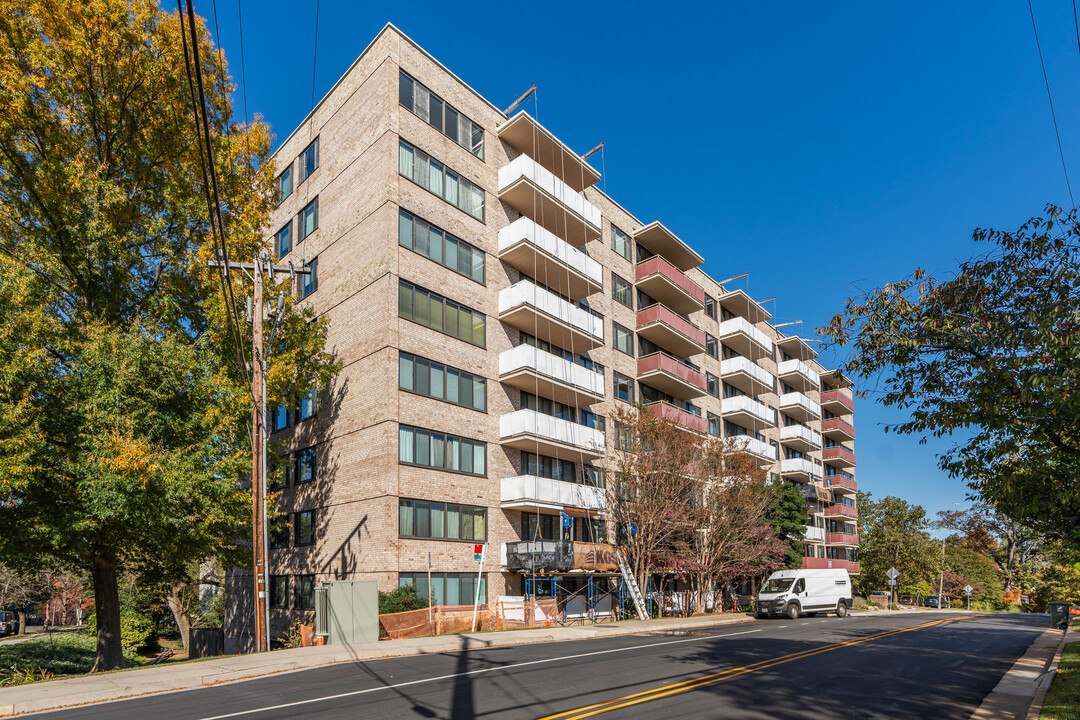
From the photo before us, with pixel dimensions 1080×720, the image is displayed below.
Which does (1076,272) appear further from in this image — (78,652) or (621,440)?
(78,652)

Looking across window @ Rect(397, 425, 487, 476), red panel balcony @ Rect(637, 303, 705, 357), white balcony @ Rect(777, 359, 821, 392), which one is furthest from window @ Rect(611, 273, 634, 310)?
white balcony @ Rect(777, 359, 821, 392)

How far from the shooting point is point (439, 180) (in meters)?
31.5

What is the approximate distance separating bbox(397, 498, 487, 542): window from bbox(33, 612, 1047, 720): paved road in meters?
7.86

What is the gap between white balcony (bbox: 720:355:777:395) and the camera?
54344mm

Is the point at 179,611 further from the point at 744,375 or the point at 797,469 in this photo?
the point at 797,469

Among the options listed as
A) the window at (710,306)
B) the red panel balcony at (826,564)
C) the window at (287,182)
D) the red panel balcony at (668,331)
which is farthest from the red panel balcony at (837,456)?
the window at (287,182)

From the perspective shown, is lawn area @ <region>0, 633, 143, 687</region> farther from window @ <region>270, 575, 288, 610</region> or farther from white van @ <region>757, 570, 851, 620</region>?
white van @ <region>757, 570, 851, 620</region>

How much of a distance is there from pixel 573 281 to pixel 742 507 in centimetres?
1452

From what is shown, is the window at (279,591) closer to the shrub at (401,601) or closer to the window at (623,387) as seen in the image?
the shrub at (401,601)

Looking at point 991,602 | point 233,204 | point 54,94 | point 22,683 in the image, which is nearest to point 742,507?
point 233,204

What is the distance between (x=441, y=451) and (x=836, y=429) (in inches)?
2254

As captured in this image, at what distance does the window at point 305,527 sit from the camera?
99.5ft

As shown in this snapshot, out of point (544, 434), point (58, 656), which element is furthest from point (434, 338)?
point (58, 656)

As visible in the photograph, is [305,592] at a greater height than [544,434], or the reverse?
[544,434]
